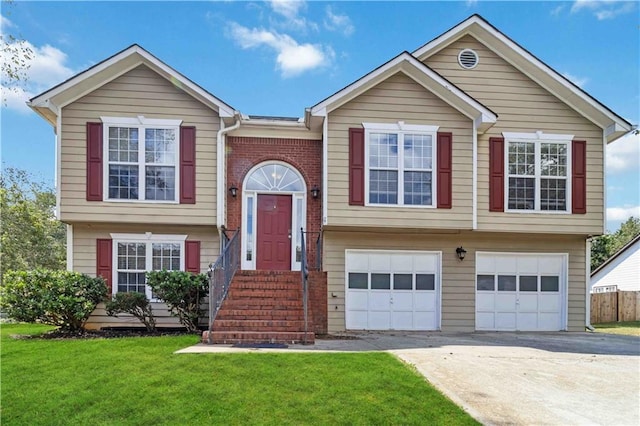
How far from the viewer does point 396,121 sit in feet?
35.9

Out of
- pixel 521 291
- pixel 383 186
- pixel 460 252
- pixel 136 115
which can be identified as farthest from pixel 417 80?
pixel 136 115

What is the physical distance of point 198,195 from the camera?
1083 centimetres

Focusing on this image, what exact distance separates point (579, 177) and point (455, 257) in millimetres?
3925

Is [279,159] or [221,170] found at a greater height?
[279,159]

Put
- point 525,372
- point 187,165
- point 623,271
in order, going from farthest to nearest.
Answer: point 623,271
point 187,165
point 525,372

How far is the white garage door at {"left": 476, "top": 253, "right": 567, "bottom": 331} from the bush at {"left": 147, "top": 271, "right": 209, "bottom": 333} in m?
7.45

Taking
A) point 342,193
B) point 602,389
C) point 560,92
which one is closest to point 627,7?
point 560,92

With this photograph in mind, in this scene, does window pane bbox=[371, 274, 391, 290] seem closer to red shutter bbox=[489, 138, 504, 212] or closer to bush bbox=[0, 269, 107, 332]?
red shutter bbox=[489, 138, 504, 212]

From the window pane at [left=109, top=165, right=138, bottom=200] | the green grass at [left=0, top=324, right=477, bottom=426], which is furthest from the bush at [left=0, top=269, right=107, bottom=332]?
the window pane at [left=109, top=165, right=138, bottom=200]

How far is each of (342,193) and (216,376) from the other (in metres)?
5.94

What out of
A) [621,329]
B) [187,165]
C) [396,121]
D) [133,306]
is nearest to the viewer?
[133,306]

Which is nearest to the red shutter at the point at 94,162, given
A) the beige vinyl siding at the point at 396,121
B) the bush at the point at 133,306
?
the bush at the point at 133,306

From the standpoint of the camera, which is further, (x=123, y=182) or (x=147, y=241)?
(x=147, y=241)

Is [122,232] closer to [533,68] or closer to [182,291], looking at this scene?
[182,291]
